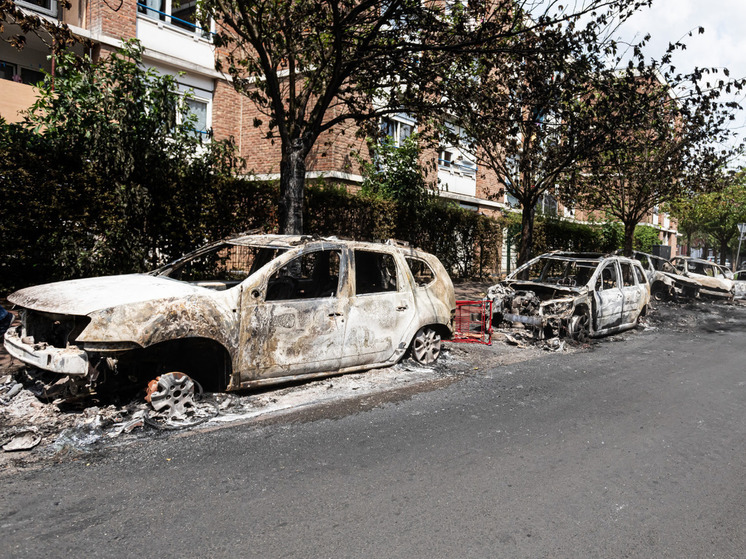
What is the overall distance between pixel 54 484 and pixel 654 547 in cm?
375

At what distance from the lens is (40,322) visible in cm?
485

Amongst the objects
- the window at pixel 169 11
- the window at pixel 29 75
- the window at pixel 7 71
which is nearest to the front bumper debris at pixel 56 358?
the window at pixel 169 11

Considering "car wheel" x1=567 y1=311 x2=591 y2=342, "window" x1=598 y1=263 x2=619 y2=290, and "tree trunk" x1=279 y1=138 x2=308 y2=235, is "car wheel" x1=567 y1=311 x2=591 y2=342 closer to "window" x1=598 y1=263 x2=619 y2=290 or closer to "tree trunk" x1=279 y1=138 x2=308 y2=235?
"window" x1=598 y1=263 x2=619 y2=290

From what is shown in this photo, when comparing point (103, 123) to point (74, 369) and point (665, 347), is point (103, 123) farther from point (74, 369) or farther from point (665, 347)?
point (665, 347)

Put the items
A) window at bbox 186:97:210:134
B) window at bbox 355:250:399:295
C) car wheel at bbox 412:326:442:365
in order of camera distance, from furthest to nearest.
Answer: window at bbox 186:97:210:134
car wheel at bbox 412:326:442:365
window at bbox 355:250:399:295

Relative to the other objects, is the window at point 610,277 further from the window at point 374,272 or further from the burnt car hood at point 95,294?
the burnt car hood at point 95,294

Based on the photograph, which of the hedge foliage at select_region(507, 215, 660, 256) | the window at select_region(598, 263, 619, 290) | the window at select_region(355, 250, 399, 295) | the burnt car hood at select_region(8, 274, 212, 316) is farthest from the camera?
the hedge foliage at select_region(507, 215, 660, 256)

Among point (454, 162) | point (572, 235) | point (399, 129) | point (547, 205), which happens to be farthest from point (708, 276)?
point (547, 205)

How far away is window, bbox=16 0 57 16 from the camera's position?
47.9 ft

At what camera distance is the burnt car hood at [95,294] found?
4391 millimetres

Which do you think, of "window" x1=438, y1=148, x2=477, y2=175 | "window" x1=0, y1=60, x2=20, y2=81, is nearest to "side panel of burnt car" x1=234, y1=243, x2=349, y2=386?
"window" x1=0, y1=60, x2=20, y2=81

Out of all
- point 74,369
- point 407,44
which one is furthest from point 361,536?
point 407,44

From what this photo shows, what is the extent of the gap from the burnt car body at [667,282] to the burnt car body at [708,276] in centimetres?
24

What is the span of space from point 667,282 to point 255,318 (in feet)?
53.4
